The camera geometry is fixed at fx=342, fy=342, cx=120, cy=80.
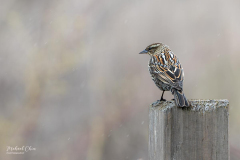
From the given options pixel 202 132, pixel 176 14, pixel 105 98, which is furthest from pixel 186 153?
pixel 176 14

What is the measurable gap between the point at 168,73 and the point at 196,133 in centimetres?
213

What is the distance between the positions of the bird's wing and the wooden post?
1.50 metres

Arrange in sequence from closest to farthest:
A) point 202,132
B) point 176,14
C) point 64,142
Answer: point 202,132, point 64,142, point 176,14

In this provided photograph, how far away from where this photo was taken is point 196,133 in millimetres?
1902

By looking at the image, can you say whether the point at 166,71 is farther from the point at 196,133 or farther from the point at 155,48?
the point at 196,133

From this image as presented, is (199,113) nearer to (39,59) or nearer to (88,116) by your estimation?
(88,116)

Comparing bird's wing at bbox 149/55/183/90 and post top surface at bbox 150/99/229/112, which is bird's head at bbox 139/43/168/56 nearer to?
bird's wing at bbox 149/55/183/90

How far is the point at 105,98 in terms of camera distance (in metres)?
7.02

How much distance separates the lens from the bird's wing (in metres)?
3.68

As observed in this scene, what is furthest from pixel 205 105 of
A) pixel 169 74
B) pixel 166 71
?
pixel 166 71

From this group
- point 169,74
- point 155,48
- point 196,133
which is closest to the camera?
point 196,133

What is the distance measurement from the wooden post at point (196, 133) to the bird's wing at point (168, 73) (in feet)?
4.92

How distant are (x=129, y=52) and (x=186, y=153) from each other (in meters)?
5.88

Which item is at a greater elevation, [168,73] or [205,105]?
[168,73]
